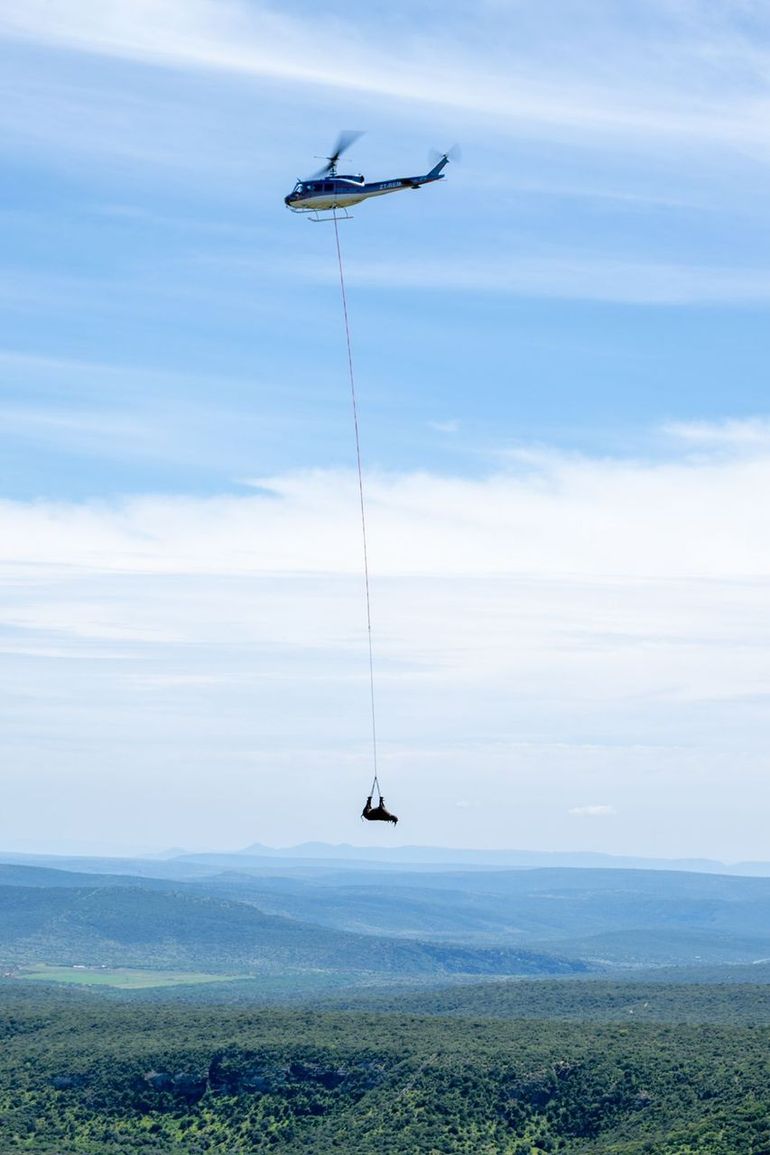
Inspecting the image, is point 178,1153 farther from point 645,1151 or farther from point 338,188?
point 338,188

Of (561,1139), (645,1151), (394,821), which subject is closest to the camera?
(394,821)

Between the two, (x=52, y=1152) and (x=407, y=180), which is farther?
(x=52, y=1152)

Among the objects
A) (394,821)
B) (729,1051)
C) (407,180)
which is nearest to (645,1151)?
(729,1051)

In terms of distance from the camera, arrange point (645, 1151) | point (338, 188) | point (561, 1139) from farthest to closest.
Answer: point (561, 1139)
point (645, 1151)
point (338, 188)

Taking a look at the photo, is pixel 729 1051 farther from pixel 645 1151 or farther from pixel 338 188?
pixel 338 188

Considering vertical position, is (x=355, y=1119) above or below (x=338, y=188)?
below

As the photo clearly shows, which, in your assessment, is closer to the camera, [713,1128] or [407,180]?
[407,180]

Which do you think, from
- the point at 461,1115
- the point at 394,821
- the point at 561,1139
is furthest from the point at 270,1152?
the point at 394,821

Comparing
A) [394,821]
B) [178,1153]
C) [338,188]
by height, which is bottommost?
[178,1153]

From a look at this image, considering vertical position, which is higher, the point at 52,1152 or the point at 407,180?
the point at 407,180

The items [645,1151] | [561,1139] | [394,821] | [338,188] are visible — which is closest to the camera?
[394,821]
